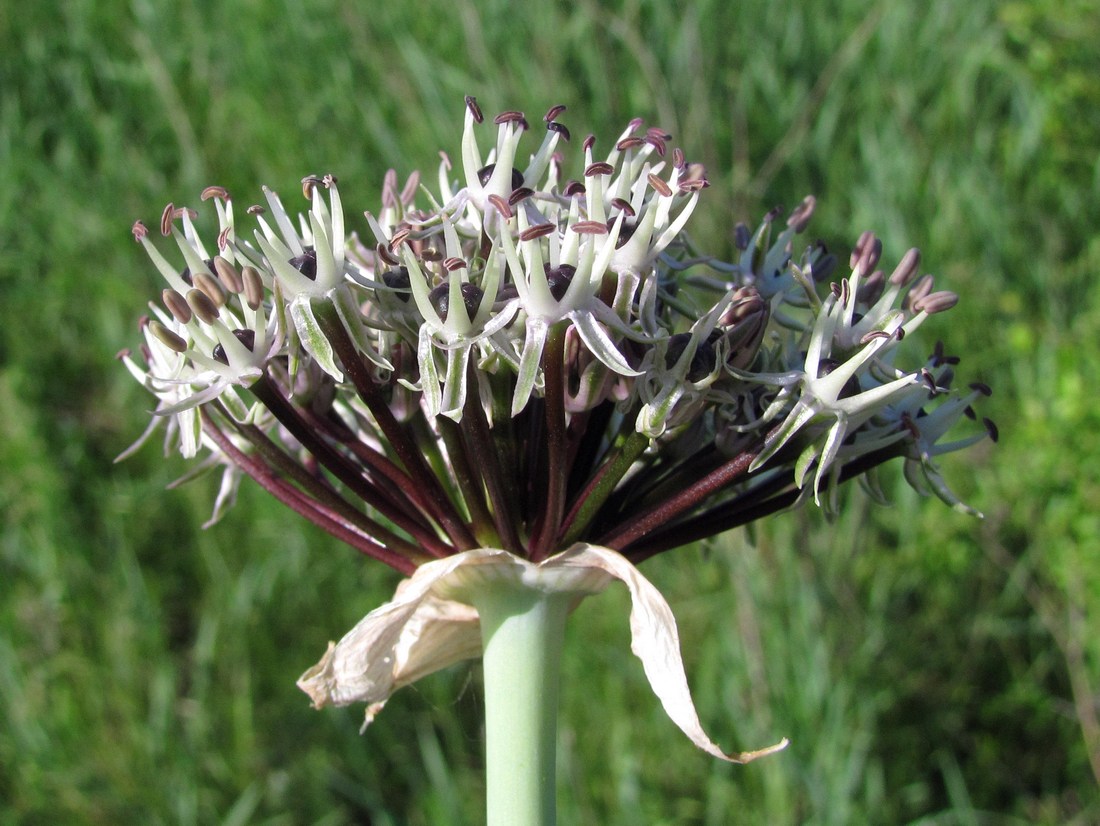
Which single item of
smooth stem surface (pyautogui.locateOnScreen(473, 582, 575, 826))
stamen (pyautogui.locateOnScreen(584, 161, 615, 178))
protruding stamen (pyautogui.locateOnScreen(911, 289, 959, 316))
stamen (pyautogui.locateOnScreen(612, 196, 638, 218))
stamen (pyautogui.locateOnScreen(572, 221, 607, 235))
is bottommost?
smooth stem surface (pyautogui.locateOnScreen(473, 582, 575, 826))

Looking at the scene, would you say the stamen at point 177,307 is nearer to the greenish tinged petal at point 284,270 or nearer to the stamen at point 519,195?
the greenish tinged petal at point 284,270

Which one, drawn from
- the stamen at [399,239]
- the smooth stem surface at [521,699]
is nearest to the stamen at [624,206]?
the stamen at [399,239]

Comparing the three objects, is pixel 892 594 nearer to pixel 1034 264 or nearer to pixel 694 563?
pixel 694 563

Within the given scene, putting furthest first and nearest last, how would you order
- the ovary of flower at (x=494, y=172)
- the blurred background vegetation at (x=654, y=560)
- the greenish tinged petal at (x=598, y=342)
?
the blurred background vegetation at (x=654, y=560)
the ovary of flower at (x=494, y=172)
the greenish tinged petal at (x=598, y=342)

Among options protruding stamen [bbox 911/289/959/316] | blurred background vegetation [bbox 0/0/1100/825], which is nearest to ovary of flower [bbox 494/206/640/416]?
protruding stamen [bbox 911/289/959/316]

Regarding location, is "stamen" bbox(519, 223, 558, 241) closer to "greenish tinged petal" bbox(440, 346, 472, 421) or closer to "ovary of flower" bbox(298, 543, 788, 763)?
"greenish tinged petal" bbox(440, 346, 472, 421)

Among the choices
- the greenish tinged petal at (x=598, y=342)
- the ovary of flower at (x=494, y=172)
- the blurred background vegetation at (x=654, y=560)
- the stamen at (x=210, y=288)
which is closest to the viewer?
the greenish tinged petal at (x=598, y=342)

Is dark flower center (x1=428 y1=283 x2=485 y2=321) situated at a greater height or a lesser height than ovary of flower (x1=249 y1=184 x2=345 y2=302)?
lesser
